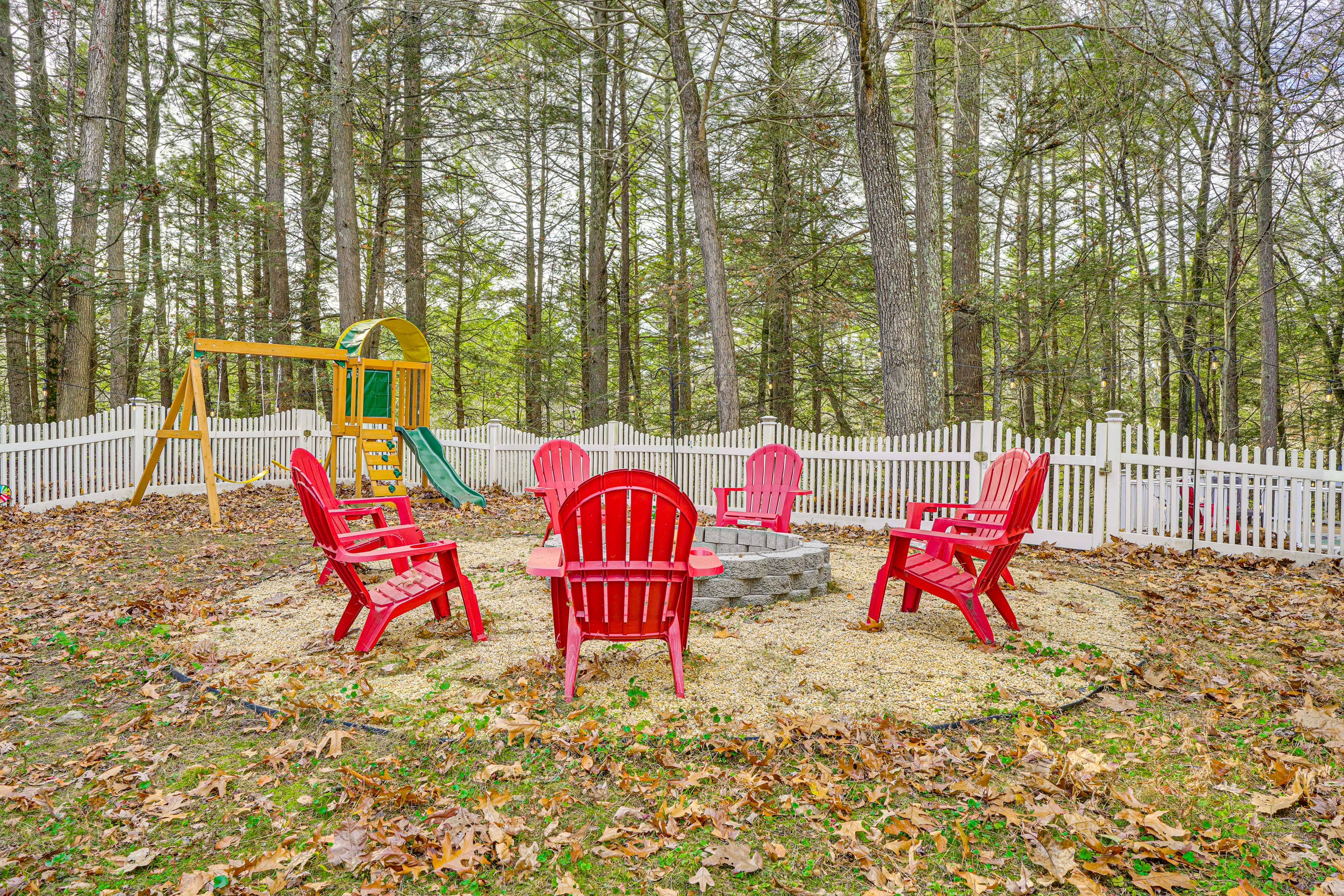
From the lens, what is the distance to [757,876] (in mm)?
2031

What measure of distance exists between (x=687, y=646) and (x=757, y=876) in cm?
188

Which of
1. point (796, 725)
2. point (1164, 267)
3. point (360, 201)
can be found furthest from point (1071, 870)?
point (360, 201)

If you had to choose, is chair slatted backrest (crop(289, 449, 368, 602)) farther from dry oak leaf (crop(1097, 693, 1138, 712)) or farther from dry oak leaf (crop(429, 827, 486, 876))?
dry oak leaf (crop(1097, 693, 1138, 712))

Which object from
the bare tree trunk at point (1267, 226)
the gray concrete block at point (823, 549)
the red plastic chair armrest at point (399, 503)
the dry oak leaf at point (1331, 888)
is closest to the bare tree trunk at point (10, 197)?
the red plastic chair armrest at point (399, 503)

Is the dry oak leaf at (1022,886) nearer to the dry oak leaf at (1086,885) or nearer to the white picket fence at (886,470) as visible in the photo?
the dry oak leaf at (1086,885)

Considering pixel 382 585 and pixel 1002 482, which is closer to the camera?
pixel 382 585

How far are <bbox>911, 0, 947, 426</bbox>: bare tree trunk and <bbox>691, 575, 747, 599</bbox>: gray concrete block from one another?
4.77 m

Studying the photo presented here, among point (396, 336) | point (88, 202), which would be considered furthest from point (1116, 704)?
point (88, 202)

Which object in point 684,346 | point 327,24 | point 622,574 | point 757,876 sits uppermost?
point 327,24

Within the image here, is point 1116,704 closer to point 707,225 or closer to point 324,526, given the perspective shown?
point 324,526

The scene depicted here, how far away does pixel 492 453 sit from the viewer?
11.5 meters

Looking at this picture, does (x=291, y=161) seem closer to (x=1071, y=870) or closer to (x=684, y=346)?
(x=684, y=346)

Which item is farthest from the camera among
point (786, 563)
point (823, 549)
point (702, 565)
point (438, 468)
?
point (438, 468)

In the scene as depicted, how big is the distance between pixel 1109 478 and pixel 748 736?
19.2 feet
